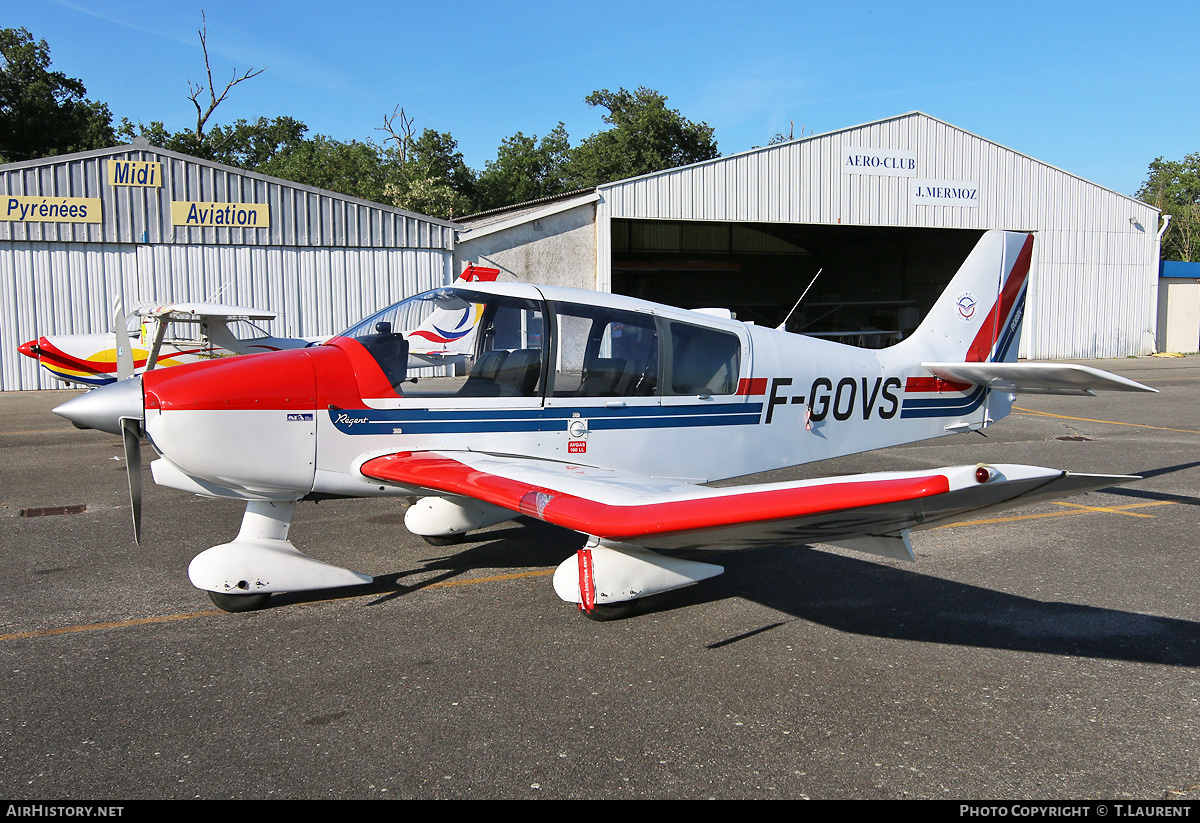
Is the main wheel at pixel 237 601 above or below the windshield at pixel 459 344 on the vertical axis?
below

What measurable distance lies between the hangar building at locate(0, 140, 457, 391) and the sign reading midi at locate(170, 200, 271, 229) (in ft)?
0.08

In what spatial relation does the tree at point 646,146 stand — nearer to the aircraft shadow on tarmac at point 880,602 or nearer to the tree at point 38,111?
the tree at point 38,111

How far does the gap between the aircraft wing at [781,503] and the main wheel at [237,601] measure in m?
1.28

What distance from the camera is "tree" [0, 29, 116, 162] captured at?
1468 inches

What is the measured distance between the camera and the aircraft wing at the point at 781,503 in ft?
9.75

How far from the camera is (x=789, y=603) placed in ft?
16.3

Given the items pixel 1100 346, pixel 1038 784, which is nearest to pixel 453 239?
pixel 1038 784

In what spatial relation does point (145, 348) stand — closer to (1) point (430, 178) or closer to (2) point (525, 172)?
→ (1) point (430, 178)

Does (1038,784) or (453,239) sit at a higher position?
(453,239)

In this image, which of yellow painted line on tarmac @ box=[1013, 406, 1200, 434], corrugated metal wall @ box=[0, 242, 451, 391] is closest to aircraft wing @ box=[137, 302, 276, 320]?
corrugated metal wall @ box=[0, 242, 451, 391]

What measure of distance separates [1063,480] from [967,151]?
2578cm

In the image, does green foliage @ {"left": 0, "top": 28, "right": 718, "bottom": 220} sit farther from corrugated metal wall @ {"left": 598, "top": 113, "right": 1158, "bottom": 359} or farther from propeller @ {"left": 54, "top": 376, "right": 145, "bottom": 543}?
propeller @ {"left": 54, "top": 376, "right": 145, "bottom": 543}

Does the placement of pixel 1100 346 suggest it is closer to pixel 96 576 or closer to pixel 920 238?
pixel 920 238

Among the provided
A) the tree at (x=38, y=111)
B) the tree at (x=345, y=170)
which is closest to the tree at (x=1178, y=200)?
the tree at (x=345, y=170)
